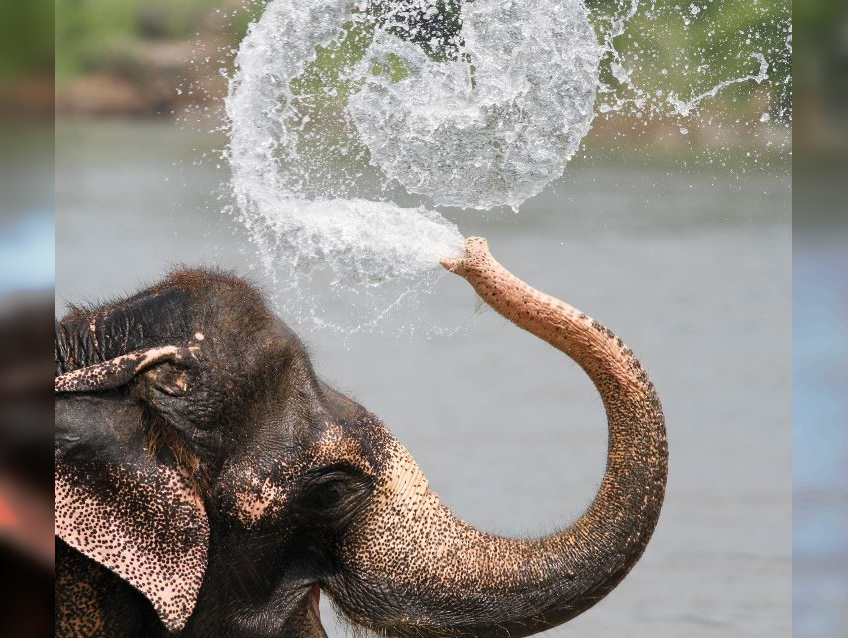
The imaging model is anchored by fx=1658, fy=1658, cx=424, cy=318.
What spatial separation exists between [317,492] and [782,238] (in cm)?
893

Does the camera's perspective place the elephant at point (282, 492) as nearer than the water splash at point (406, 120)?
Yes

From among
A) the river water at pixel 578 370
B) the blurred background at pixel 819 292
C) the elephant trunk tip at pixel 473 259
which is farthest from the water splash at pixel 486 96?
the blurred background at pixel 819 292

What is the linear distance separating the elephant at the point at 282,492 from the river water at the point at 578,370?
221 mm

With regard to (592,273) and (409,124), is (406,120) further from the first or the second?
(592,273)

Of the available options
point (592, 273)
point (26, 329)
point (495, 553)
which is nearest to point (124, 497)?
point (495, 553)

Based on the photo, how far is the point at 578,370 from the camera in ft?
Result: 26.7

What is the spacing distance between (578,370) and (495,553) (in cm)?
552

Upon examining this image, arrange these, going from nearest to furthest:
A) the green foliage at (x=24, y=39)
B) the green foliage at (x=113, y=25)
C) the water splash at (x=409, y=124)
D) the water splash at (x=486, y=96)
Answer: the green foliage at (x=24, y=39) → the water splash at (x=409, y=124) → the water splash at (x=486, y=96) → the green foliage at (x=113, y=25)

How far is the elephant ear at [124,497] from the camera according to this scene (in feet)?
7.93

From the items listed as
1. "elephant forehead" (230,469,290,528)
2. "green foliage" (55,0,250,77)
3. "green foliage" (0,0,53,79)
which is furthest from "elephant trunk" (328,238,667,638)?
"green foliage" (55,0,250,77)

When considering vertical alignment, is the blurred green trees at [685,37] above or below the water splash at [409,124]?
above

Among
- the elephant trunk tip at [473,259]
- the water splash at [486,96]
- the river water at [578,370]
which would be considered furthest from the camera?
the river water at [578,370]

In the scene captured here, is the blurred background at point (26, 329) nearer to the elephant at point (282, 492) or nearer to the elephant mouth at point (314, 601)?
the elephant at point (282, 492)

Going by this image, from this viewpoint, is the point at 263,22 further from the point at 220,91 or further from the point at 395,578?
the point at 220,91
